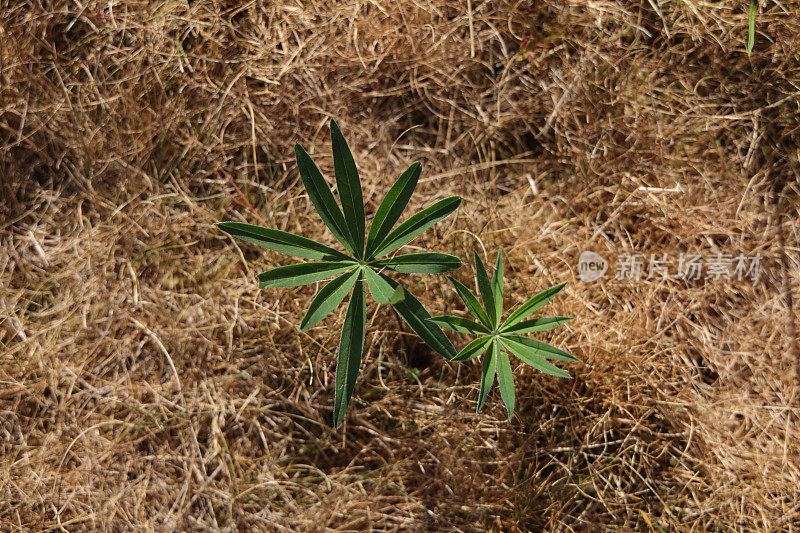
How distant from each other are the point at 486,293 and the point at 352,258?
0.38 metres

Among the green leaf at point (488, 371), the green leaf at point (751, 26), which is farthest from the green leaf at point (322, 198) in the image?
the green leaf at point (751, 26)

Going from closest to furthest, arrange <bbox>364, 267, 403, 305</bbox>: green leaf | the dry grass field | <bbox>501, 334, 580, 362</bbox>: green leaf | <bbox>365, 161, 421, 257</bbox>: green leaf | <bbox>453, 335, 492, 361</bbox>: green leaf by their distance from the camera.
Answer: <bbox>364, 267, 403, 305</bbox>: green leaf → <bbox>365, 161, 421, 257</bbox>: green leaf → <bbox>453, 335, 492, 361</bbox>: green leaf → <bbox>501, 334, 580, 362</bbox>: green leaf → the dry grass field

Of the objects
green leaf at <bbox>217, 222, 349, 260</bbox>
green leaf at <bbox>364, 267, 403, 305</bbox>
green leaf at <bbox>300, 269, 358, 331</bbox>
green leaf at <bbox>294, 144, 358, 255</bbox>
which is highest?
green leaf at <bbox>294, 144, 358, 255</bbox>

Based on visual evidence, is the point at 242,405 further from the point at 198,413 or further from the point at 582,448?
the point at 582,448

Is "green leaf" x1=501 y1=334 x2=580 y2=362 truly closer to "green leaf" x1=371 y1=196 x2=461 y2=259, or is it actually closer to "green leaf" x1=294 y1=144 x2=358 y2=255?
"green leaf" x1=371 y1=196 x2=461 y2=259

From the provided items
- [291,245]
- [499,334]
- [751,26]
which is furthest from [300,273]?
[751,26]

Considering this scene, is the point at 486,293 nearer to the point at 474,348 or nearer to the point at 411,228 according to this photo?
the point at 474,348

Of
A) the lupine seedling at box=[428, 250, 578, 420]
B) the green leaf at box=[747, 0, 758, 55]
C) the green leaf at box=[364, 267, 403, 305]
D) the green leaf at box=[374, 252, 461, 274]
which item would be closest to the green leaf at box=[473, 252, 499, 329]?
the lupine seedling at box=[428, 250, 578, 420]

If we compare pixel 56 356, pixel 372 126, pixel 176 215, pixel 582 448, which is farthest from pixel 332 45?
pixel 582 448

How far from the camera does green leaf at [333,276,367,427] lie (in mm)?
1364

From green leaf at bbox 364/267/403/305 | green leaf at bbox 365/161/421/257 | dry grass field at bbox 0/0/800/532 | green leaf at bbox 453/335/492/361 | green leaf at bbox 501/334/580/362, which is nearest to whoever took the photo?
green leaf at bbox 364/267/403/305

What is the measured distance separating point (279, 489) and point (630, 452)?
1.13 m

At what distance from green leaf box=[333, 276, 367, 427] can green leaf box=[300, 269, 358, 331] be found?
3 cm

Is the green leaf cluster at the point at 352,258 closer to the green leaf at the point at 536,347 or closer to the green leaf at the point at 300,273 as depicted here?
the green leaf at the point at 300,273
